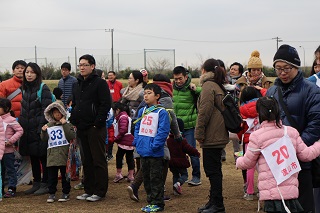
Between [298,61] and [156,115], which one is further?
[156,115]

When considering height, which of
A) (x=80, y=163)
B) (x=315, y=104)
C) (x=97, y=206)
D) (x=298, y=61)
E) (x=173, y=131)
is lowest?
(x=97, y=206)

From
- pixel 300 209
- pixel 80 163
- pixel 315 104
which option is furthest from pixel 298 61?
pixel 80 163

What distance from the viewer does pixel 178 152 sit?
7.53 m

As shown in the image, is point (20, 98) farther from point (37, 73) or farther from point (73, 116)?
point (73, 116)

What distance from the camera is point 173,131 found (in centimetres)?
706

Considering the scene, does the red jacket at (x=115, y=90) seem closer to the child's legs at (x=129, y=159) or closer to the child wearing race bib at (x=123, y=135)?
the child wearing race bib at (x=123, y=135)

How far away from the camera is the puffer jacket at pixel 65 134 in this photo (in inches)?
289

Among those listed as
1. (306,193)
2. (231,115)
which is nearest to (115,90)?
(231,115)

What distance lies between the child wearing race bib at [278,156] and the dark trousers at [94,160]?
3.27 metres

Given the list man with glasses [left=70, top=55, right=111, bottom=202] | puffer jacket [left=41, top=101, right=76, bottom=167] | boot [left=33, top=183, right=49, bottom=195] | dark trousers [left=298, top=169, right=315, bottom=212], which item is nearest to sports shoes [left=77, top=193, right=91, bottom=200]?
man with glasses [left=70, top=55, right=111, bottom=202]

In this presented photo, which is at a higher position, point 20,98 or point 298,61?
point 298,61

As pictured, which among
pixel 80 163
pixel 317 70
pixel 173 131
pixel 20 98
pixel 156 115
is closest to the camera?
pixel 317 70

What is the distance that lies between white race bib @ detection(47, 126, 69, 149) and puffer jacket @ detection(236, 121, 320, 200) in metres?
3.65

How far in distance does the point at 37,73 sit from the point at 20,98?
69 cm
